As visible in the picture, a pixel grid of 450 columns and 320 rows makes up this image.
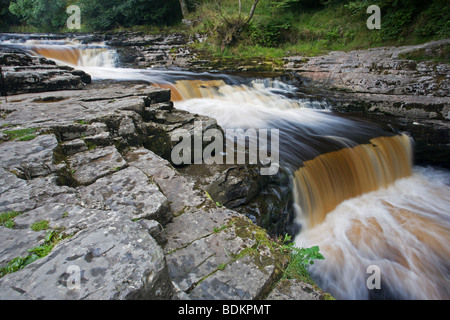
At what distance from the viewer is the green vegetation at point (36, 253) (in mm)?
1486

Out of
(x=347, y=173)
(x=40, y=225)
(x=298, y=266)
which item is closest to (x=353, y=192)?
(x=347, y=173)

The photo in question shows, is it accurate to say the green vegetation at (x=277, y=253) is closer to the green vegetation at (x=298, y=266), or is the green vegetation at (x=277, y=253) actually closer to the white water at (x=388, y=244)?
the green vegetation at (x=298, y=266)

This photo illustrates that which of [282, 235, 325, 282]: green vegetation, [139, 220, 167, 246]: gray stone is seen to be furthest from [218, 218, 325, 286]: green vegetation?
[139, 220, 167, 246]: gray stone

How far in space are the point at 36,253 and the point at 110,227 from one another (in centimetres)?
47

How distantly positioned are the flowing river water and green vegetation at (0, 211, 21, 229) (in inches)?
155

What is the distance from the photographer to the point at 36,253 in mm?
1609

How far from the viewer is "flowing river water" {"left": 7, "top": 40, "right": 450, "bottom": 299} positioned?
13.1 ft

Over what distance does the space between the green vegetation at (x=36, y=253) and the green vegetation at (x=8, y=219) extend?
0.32 m

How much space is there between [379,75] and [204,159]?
8135 mm

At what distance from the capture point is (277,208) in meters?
4.24

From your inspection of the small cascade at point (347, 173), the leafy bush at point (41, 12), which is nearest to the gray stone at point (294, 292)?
the small cascade at point (347, 173)

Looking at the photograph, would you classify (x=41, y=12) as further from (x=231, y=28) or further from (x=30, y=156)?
(x=30, y=156)
